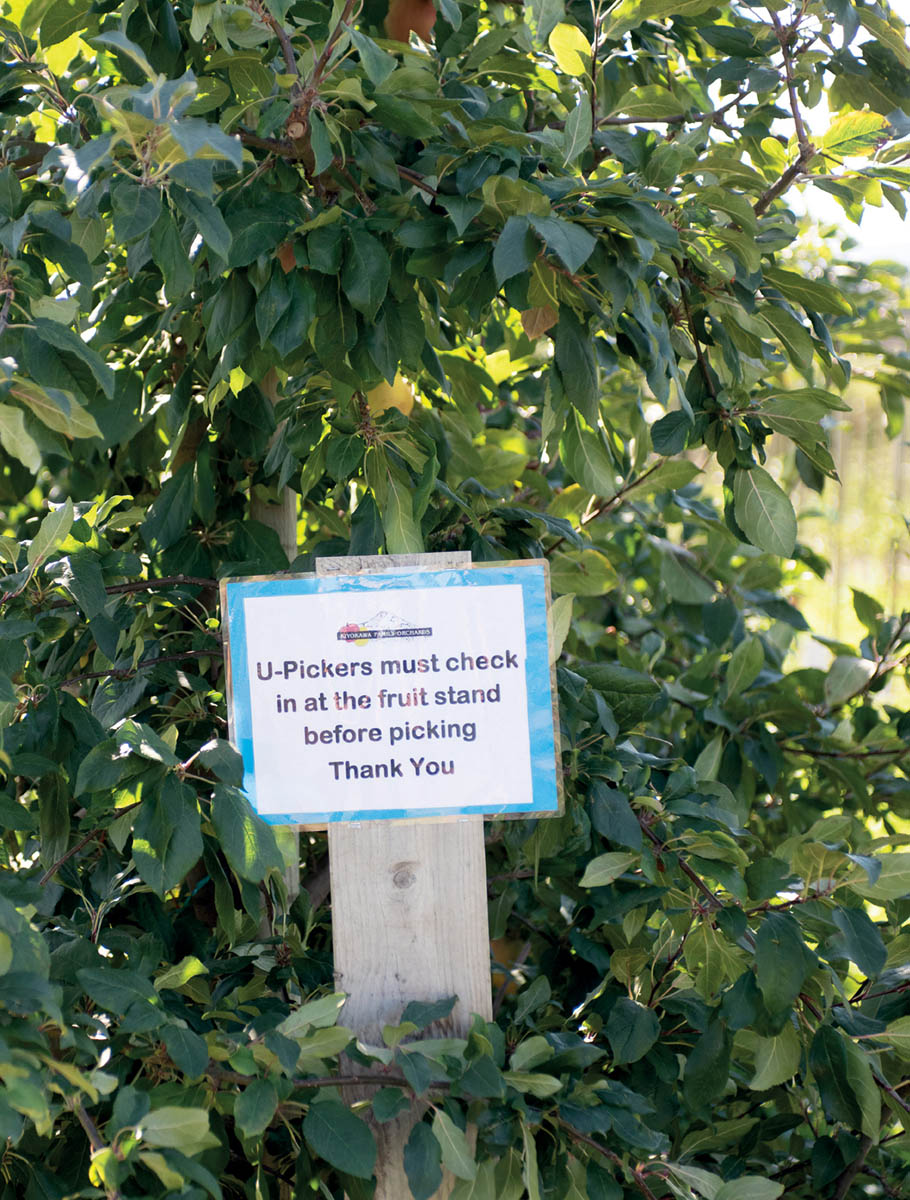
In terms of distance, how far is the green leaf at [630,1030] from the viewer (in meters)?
0.93

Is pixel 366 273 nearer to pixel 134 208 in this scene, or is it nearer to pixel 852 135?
pixel 134 208

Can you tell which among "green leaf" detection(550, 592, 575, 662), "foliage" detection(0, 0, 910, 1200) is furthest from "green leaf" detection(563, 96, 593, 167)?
"green leaf" detection(550, 592, 575, 662)

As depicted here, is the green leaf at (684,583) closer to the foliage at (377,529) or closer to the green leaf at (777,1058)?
the foliage at (377,529)

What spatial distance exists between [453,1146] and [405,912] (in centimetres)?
18

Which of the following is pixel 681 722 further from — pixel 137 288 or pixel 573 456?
pixel 137 288

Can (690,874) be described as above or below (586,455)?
below

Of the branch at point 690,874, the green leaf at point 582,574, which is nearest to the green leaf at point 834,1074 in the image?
the branch at point 690,874

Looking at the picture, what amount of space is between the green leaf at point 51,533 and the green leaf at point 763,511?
51 centimetres

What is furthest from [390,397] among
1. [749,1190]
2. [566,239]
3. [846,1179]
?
[846,1179]

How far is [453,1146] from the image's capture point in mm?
758

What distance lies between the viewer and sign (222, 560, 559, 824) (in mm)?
879

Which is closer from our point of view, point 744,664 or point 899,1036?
point 899,1036

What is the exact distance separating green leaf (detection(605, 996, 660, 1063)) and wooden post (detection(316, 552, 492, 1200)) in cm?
11

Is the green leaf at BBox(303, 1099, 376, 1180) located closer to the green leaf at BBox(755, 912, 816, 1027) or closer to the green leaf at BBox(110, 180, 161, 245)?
the green leaf at BBox(755, 912, 816, 1027)
